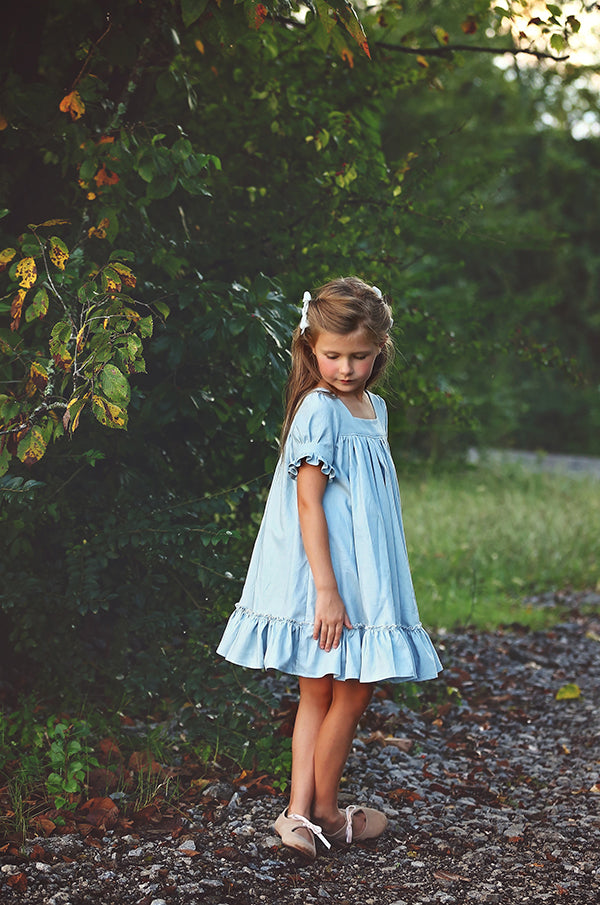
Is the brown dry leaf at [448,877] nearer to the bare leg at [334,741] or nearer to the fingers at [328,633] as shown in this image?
the bare leg at [334,741]

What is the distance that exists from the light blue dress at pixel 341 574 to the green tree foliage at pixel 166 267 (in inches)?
13.4

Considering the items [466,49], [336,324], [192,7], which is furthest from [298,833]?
[466,49]

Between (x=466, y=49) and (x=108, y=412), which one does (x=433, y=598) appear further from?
(x=108, y=412)

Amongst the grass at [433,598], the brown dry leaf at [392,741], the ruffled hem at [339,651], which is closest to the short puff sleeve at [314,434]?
the ruffled hem at [339,651]

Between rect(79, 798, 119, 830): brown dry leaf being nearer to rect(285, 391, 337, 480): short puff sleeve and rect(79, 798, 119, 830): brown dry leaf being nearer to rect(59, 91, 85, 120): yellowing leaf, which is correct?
rect(285, 391, 337, 480): short puff sleeve

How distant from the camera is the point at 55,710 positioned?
3.25m

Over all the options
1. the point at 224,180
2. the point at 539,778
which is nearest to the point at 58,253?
the point at 224,180

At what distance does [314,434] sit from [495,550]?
480 cm

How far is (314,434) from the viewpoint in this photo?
2516 mm

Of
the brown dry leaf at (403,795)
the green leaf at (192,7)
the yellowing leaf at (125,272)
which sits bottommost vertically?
the brown dry leaf at (403,795)

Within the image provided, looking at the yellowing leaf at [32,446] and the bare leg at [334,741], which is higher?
the yellowing leaf at [32,446]

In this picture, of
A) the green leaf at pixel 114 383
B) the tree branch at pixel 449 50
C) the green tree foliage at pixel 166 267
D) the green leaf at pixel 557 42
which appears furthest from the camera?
the tree branch at pixel 449 50

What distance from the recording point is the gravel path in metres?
2.37

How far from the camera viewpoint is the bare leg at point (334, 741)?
8.47 feet
